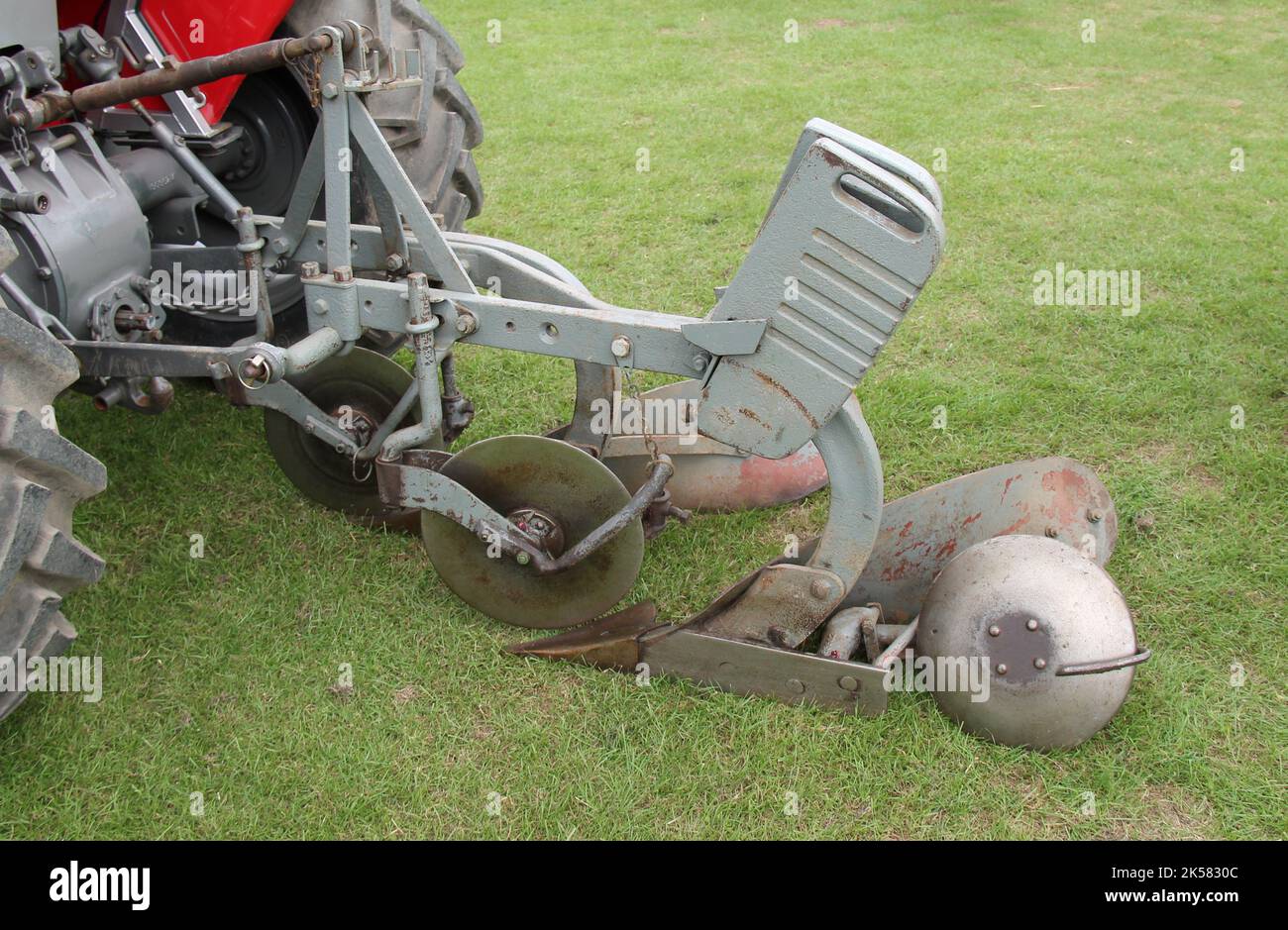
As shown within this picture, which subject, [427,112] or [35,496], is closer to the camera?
[35,496]

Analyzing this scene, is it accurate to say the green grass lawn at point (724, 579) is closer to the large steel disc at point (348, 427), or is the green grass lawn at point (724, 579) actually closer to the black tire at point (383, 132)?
the large steel disc at point (348, 427)

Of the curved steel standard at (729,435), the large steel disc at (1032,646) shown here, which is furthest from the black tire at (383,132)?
the large steel disc at (1032,646)

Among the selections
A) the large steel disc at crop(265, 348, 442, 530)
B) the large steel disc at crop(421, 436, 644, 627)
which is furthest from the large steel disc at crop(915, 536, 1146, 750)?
the large steel disc at crop(265, 348, 442, 530)

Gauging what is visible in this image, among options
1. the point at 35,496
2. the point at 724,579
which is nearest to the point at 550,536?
the point at 724,579

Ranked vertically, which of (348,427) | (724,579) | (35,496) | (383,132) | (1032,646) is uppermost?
(383,132)

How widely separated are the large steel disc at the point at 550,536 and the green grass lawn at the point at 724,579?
0.12 meters

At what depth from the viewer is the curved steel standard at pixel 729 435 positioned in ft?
7.48

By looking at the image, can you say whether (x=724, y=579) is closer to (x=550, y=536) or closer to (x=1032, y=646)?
(x=550, y=536)

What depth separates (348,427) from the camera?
Result: 308cm

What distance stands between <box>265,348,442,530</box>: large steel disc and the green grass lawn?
8 centimetres

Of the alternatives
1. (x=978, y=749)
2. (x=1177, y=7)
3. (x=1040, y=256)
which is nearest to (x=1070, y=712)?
(x=978, y=749)

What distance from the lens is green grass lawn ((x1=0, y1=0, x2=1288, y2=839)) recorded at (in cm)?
240

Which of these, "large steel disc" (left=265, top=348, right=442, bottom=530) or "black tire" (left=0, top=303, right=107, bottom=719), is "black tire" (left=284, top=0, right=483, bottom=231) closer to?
"large steel disc" (left=265, top=348, right=442, bottom=530)

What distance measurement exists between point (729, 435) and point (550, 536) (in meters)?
0.58
